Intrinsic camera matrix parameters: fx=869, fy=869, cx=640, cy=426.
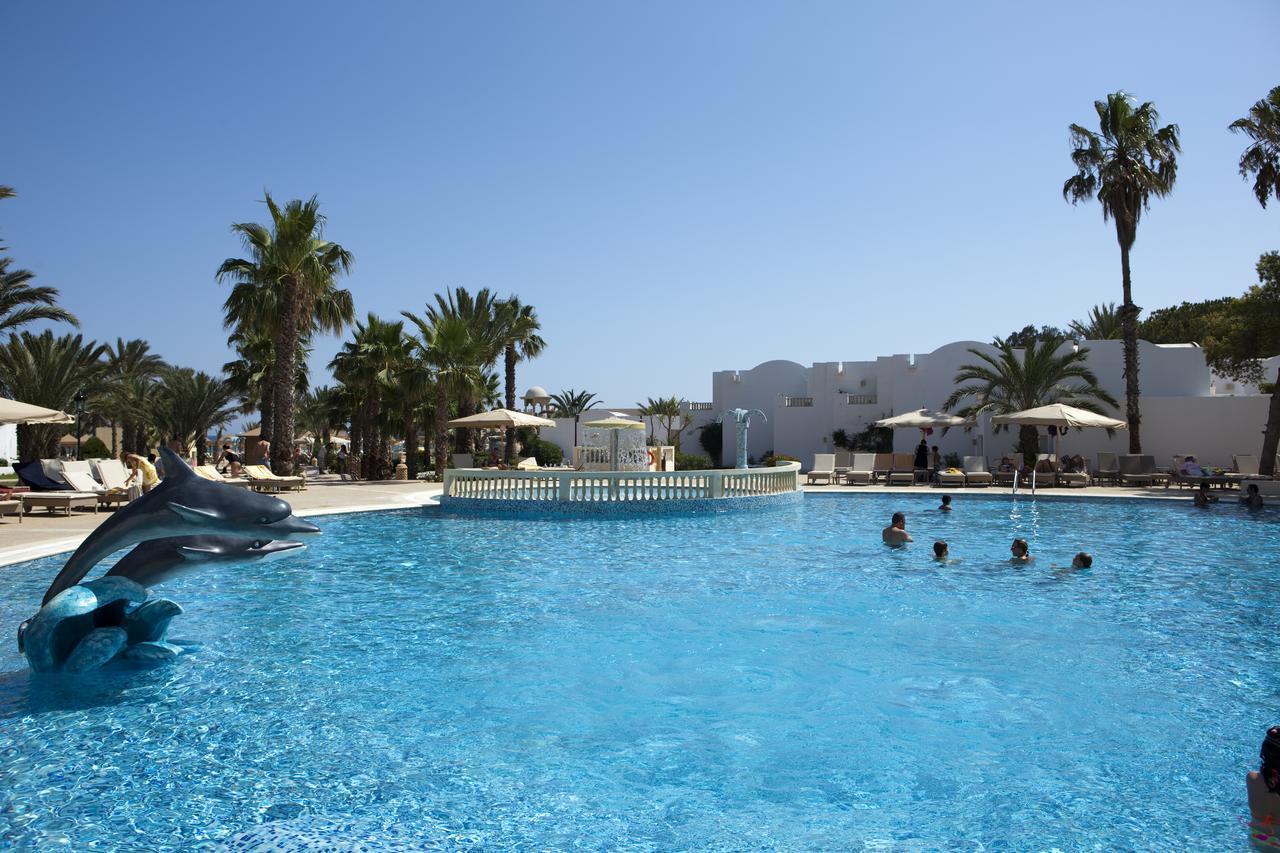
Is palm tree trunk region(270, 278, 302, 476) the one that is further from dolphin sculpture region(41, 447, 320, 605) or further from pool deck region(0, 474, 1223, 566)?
dolphin sculpture region(41, 447, 320, 605)

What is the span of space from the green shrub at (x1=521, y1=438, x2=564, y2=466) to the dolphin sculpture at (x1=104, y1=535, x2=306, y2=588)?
119ft

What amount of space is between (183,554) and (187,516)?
21.2 inches

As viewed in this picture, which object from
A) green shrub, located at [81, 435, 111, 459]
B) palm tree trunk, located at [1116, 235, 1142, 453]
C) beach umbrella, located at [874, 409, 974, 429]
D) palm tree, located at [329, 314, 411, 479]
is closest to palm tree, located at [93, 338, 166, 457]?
green shrub, located at [81, 435, 111, 459]

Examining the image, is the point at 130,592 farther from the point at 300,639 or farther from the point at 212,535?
the point at 300,639

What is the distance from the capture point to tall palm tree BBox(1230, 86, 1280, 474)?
2509 centimetres

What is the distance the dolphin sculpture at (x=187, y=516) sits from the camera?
20.5 feet

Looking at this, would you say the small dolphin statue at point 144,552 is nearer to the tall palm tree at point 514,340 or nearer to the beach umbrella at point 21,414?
the beach umbrella at point 21,414

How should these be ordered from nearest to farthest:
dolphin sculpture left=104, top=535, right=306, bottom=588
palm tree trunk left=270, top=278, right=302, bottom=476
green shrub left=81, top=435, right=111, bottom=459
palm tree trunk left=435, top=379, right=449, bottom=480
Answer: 1. dolphin sculpture left=104, top=535, right=306, bottom=588
2. palm tree trunk left=270, top=278, right=302, bottom=476
3. palm tree trunk left=435, top=379, right=449, bottom=480
4. green shrub left=81, top=435, right=111, bottom=459

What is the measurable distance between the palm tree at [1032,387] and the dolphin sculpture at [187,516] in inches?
1096

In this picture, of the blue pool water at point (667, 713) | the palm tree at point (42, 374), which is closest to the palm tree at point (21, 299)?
the palm tree at point (42, 374)

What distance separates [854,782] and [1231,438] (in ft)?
107

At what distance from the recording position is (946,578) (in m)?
11.5

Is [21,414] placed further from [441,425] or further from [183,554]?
[441,425]

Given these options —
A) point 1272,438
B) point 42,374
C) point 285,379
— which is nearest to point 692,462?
point 285,379
